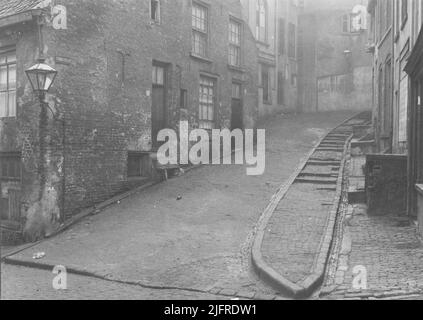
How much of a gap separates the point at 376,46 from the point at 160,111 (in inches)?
435

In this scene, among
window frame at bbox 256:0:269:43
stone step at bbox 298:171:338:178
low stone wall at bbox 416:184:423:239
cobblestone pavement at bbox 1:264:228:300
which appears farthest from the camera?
window frame at bbox 256:0:269:43

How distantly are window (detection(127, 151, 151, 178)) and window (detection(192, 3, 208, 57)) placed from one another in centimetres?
484

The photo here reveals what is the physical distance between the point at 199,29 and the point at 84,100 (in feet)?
22.0

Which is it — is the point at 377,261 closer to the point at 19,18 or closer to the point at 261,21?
the point at 19,18

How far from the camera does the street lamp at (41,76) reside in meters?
10.2

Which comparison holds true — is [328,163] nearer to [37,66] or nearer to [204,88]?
[204,88]

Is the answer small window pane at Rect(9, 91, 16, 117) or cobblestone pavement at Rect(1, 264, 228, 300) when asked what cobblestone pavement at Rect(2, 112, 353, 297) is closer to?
cobblestone pavement at Rect(1, 264, 228, 300)

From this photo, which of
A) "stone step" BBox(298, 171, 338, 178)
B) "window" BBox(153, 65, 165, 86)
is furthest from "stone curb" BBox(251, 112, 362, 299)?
"window" BBox(153, 65, 165, 86)

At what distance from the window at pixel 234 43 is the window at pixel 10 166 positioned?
400 inches

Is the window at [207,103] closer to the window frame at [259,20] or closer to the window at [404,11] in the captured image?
the window at [404,11]

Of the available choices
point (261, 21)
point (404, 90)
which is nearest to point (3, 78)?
point (404, 90)

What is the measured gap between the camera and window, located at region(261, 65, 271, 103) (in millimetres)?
26156
